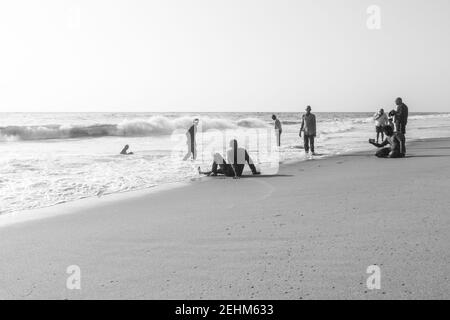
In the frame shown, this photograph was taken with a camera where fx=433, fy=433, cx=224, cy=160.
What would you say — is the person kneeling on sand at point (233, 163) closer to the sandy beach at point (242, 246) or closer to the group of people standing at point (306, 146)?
the group of people standing at point (306, 146)

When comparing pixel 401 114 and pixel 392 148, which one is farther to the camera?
pixel 401 114

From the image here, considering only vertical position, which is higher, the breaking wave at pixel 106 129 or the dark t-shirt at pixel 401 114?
the dark t-shirt at pixel 401 114

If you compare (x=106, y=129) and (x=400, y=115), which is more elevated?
(x=400, y=115)

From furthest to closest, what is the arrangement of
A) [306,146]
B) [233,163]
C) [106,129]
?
[106,129]
[306,146]
[233,163]

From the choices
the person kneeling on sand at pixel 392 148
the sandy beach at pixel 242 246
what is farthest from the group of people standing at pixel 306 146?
the sandy beach at pixel 242 246

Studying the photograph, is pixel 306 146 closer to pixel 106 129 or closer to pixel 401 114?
pixel 401 114

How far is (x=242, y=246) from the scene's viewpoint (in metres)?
4.64

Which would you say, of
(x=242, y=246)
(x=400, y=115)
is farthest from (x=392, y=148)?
(x=242, y=246)

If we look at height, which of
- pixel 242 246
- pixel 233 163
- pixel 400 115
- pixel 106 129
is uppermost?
pixel 400 115

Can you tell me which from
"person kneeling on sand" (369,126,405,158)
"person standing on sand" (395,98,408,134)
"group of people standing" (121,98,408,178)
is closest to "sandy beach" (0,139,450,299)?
"group of people standing" (121,98,408,178)

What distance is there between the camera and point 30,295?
138 inches

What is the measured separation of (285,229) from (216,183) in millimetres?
4857

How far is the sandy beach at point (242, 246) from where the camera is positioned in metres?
3.51

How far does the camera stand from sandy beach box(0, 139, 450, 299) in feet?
11.5
